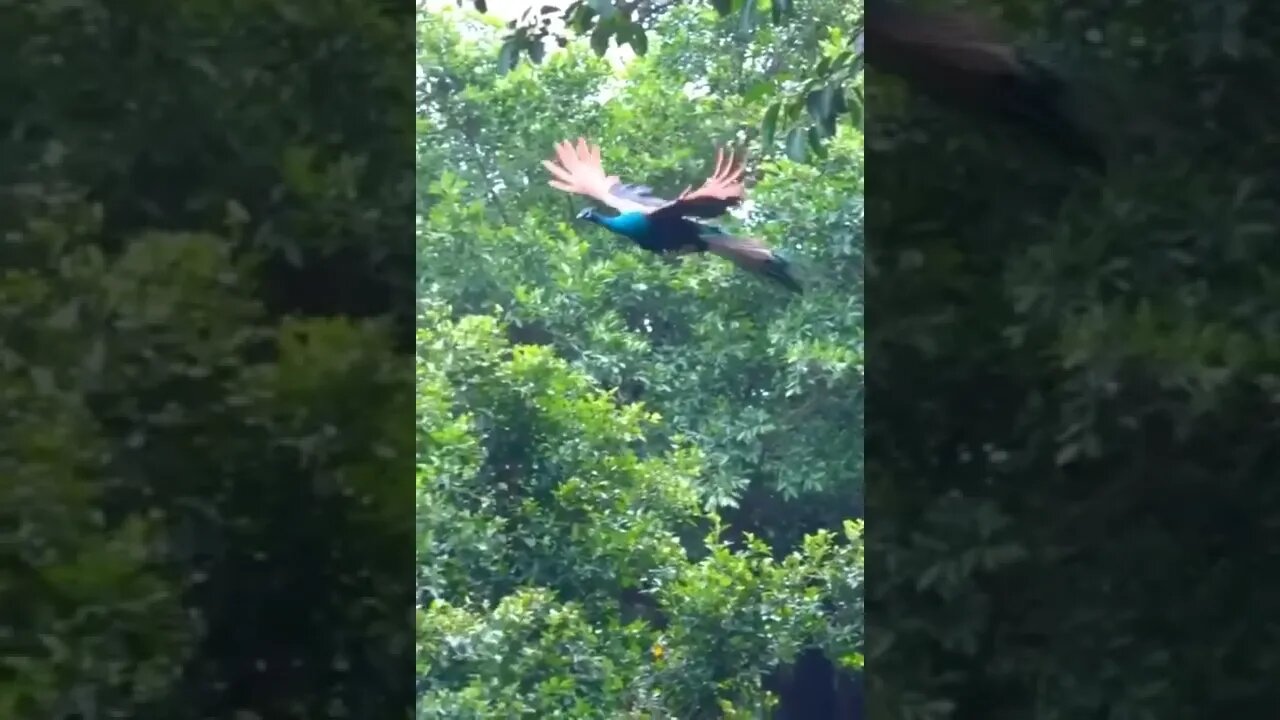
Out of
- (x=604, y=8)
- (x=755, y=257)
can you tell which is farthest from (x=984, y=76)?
(x=604, y=8)

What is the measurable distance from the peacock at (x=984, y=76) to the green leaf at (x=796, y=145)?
0.12 meters

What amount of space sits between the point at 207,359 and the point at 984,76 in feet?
2.74

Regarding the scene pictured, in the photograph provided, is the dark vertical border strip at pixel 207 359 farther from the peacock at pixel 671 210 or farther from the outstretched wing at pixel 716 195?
the outstretched wing at pixel 716 195

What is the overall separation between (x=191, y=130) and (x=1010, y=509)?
3.00ft

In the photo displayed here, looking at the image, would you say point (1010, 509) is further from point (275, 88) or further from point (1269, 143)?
point (275, 88)

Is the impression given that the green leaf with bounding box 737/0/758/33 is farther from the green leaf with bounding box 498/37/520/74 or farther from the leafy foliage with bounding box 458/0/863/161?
the green leaf with bounding box 498/37/520/74

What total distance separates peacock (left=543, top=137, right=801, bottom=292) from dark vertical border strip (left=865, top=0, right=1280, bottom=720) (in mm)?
159

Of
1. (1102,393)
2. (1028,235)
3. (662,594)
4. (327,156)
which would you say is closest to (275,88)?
(327,156)

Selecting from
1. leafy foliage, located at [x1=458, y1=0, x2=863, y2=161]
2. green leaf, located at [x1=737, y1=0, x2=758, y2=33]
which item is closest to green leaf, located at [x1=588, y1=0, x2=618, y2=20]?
leafy foliage, located at [x1=458, y1=0, x2=863, y2=161]

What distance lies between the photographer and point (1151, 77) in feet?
4.66

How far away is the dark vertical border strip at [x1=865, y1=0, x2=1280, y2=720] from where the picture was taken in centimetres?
140

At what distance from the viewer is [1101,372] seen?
140 cm

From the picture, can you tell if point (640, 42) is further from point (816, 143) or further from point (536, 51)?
point (816, 143)

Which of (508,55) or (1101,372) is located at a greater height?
(508,55)
